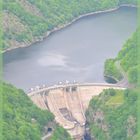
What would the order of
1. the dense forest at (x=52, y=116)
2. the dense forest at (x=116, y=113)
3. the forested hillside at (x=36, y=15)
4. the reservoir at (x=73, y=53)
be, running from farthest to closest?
the forested hillside at (x=36, y=15) < the reservoir at (x=73, y=53) < the dense forest at (x=116, y=113) < the dense forest at (x=52, y=116)

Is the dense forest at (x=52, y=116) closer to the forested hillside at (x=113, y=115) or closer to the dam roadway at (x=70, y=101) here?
the forested hillside at (x=113, y=115)

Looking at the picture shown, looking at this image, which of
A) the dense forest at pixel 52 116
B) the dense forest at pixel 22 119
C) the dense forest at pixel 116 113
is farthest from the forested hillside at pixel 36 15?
the dense forest at pixel 22 119

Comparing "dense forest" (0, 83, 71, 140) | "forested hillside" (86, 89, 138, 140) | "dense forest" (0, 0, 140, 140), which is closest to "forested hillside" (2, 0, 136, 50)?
"dense forest" (0, 0, 140, 140)

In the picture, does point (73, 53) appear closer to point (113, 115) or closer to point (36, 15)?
point (36, 15)

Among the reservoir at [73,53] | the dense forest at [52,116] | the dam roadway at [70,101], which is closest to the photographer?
the dense forest at [52,116]

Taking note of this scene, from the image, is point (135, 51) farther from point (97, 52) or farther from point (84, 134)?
point (84, 134)

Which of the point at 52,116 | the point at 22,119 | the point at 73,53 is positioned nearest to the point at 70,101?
the point at 52,116
